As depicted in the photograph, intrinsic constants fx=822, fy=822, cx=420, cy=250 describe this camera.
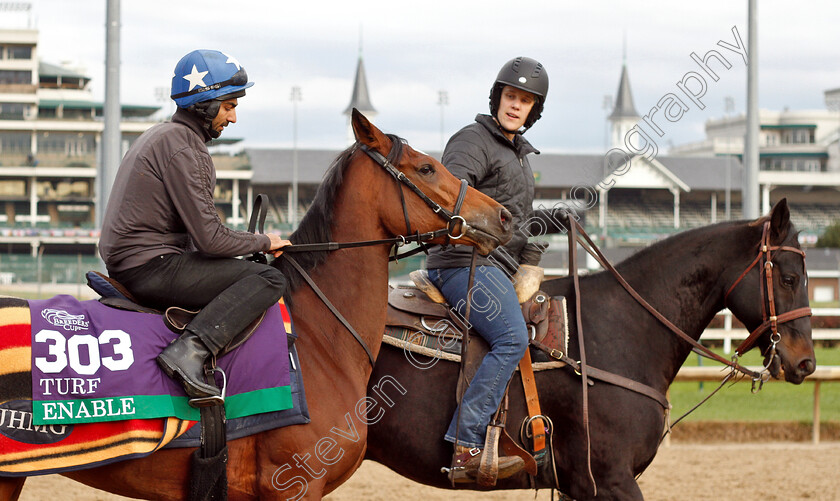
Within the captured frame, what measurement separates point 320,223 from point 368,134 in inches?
17.7

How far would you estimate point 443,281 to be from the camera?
4.35 metres

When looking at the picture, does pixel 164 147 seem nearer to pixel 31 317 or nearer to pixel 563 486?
pixel 31 317

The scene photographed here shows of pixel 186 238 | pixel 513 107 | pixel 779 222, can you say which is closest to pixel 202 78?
pixel 186 238

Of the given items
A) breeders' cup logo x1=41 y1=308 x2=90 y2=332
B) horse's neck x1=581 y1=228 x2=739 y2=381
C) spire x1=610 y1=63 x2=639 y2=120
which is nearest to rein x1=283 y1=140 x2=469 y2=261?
breeders' cup logo x1=41 y1=308 x2=90 y2=332

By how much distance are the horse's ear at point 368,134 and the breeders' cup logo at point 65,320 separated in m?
1.34

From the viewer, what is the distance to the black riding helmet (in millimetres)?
4359

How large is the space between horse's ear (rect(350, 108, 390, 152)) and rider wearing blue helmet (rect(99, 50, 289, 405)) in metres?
0.52

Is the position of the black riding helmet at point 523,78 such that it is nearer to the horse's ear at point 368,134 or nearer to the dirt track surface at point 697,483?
the horse's ear at point 368,134

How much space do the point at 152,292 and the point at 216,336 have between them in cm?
33

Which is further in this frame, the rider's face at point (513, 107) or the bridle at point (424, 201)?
the rider's face at point (513, 107)

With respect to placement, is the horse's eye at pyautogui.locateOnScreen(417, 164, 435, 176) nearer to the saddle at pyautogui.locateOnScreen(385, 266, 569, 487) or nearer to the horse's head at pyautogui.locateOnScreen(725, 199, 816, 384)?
the saddle at pyautogui.locateOnScreen(385, 266, 569, 487)

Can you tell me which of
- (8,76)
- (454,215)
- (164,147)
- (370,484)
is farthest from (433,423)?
(8,76)

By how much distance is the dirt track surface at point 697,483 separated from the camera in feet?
21.5

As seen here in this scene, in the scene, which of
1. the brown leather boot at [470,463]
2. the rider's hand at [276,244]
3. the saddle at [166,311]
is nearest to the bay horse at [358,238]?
the rider's hand at [276,244]
